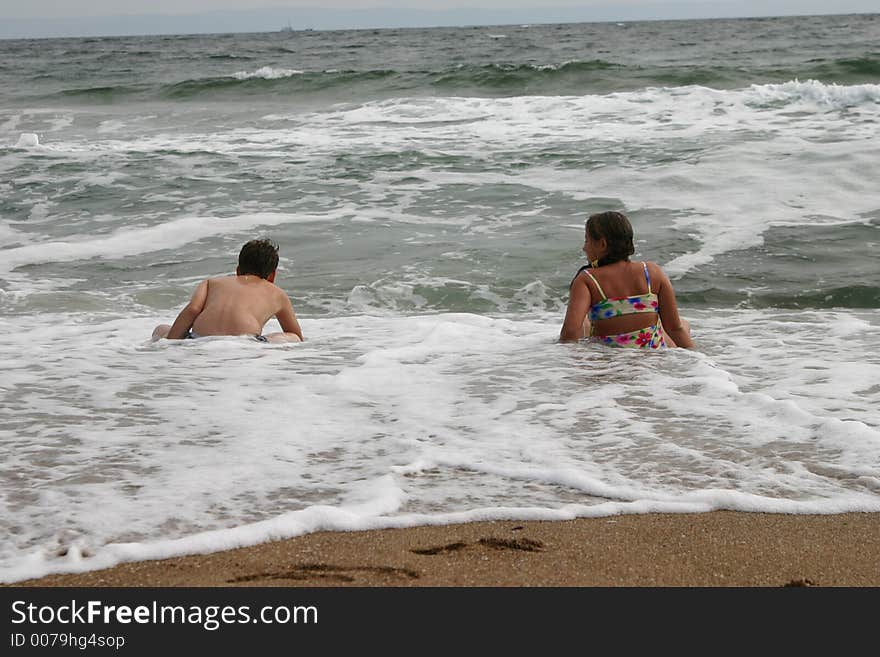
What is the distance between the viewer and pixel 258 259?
6.00 meters

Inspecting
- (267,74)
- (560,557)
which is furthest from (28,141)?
(560,557)

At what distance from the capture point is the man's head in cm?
599

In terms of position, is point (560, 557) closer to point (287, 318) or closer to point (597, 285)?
point (597, 285)

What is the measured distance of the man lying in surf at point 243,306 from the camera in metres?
5.84

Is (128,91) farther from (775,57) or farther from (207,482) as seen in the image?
(207,482)

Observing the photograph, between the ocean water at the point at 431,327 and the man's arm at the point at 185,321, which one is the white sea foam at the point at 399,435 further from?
the man's arm at the point at 185,321

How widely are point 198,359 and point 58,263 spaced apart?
4.17 metres

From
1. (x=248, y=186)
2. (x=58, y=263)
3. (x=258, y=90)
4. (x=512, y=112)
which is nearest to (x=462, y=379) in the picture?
(x=58, y=263)

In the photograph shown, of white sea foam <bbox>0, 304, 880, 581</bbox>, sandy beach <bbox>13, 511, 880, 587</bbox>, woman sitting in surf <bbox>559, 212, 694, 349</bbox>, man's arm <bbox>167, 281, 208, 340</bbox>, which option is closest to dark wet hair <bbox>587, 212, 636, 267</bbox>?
woman sitting in surf <bbox>559, 212, 694, 349</bbox>

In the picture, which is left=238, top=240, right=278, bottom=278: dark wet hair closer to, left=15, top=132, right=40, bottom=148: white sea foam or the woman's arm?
the woman's arm

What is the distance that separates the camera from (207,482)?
3.53 m

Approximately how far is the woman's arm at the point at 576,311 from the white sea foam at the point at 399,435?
147mm

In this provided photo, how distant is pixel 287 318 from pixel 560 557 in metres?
3.41
